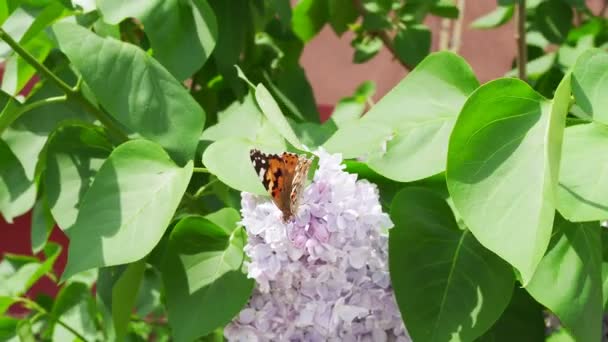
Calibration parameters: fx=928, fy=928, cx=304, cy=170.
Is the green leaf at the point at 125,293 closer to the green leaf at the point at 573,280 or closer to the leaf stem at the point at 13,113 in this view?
the leaf stem at the point at 13,113

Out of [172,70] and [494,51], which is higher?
[172,70]

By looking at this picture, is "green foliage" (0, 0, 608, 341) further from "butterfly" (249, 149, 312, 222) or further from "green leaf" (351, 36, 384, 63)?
"green leaf" (351, 36, 384, 63)

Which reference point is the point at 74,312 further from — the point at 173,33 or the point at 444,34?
the point at 444,34

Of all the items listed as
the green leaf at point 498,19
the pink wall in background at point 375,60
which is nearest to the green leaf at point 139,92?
the green leaf at point 498,19

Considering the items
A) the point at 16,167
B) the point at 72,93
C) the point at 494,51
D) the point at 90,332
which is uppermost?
the point at 72,93

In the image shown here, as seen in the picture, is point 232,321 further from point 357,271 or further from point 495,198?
point 495,198

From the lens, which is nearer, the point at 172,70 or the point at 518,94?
the point at 518,94

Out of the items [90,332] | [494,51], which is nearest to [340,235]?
[90,332]
